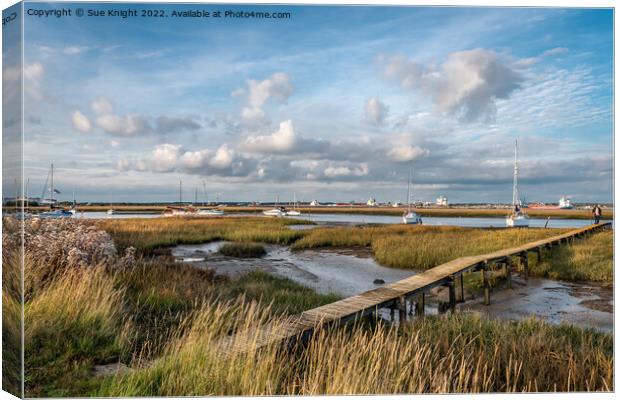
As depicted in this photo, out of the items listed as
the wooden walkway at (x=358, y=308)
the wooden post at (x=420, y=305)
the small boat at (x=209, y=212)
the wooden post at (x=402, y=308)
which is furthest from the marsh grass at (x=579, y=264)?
the small boat at (x=209, y=212)

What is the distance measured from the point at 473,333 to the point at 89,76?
286 inches

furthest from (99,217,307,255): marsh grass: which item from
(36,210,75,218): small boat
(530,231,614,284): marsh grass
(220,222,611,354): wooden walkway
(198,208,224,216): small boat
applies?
(198,208,224,216): small boat

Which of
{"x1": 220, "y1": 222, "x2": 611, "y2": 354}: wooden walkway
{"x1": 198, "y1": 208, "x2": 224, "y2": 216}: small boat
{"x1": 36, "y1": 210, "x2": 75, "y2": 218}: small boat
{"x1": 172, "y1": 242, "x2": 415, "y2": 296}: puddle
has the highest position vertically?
{"x1": 36, "y1": 210, "x2": 75, "y2": 218}: small boat

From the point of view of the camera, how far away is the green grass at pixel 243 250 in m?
20.4

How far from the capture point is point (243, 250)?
20875 millimetres

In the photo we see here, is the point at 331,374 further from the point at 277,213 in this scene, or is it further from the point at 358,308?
the point at 277,213

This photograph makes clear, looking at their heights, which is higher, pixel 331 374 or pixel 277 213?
pixel 331 374

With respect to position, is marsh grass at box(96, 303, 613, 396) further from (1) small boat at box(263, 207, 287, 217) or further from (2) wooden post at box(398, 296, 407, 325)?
(1) small boat at box(263, 207, 287, 217)

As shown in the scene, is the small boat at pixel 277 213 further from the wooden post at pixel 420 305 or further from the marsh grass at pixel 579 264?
the wooden post at pixel 420 305

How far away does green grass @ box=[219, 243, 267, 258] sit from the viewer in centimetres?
2042

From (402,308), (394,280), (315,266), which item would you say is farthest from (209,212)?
(402,308)

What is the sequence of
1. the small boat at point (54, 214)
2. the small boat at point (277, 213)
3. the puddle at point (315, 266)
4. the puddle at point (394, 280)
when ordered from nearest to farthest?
1. the small boat at point (54, 214)
2. the puddle at point (394, 280)
3. the puddle at point (315, 266)
4. the small boat at point (277, 213)

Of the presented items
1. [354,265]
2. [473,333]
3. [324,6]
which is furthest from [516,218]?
[324,6]

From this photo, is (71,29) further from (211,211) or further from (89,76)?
(211,211)
